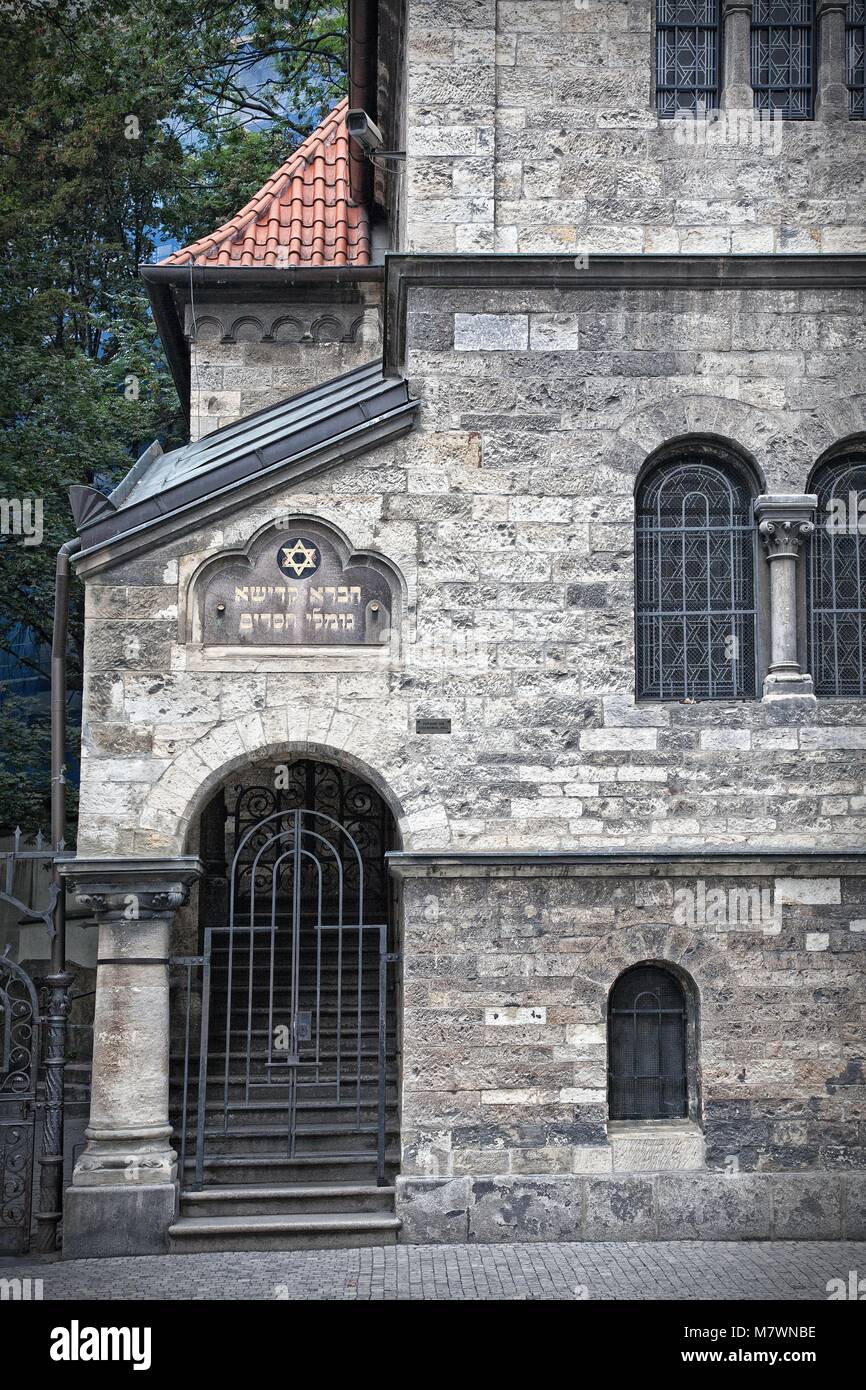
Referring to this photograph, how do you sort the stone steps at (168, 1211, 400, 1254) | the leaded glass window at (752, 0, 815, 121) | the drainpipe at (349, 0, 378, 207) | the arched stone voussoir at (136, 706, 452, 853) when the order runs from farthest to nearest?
the drainpipe at (349, 0, 378, 207), the leaded glass window at (752, 0, 815, 121), the arched stone voussoir at (136, 706, 452, 853), the stone steps at (168, 1211, 400, 1254)

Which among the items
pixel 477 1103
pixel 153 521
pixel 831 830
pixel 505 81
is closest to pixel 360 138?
pixel 505 81

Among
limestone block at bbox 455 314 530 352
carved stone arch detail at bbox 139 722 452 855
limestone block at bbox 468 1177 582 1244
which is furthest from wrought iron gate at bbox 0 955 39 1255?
limestone block at bbox 455 314 530 352

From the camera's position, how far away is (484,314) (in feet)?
36.2

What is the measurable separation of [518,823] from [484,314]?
3.63 meters

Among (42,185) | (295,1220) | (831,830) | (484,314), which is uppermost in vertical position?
(42,185)

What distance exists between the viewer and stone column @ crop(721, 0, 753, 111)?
11289 millimetres

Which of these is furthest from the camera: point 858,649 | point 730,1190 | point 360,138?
point 360,138

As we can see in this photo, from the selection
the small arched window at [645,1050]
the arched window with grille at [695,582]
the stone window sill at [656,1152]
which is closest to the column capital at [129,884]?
the small arched window at [645,1050]

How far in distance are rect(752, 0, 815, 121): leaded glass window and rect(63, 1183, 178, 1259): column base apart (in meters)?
8.77

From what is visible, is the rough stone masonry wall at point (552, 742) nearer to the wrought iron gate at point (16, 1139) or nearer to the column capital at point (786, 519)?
the column capital at point (786, 519)

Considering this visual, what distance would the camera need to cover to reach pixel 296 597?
1080cm

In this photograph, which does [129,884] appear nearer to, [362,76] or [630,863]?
[630,863]

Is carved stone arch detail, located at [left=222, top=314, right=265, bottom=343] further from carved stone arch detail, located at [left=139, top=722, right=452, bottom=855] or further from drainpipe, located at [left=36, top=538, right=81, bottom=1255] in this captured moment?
carved stone arch detail, located at [left=139, top=722, right=452, bottom=855]

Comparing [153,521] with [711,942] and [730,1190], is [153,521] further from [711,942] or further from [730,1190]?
[730,1190]
